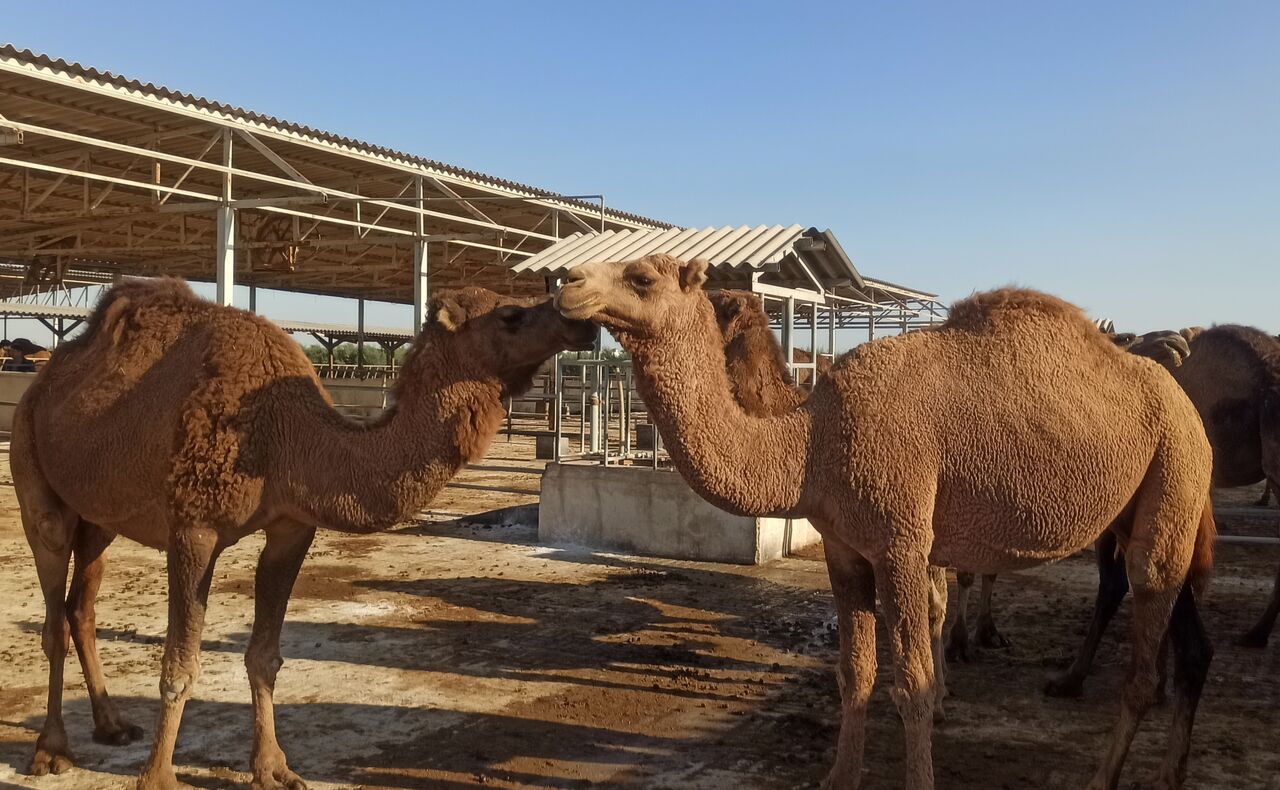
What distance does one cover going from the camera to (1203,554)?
481 centimetres

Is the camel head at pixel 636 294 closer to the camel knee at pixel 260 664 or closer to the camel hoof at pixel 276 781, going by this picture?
the camel knee at pixel 260 664

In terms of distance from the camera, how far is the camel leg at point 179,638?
424cm

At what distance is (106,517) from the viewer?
4.74m

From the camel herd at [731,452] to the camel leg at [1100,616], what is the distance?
3.95 feet

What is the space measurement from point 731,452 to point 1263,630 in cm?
566

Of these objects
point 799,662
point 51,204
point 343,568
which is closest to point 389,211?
point 51,204

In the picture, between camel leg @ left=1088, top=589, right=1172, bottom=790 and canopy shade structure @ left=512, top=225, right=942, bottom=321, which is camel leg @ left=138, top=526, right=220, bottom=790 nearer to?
camel leg @ left=1088, top=589, right=1172, bottom=790

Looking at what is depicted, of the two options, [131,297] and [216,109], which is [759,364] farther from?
[216,109]

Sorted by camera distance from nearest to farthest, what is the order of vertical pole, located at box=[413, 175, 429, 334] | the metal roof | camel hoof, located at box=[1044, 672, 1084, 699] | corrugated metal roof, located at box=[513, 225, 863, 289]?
1. camel hoof, located at box=[1044, 672, 1084, 699]
2. corrugated metal roof, located at box=[513, 225, 863, 289]
3. vertical pole, located at box=[413, 175, 429, 334]
4. the metal roof

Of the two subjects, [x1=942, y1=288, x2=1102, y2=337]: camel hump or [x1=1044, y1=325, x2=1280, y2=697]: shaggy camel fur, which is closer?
[x1=942, y1=288, x2=1102, y2=337]: camel hump

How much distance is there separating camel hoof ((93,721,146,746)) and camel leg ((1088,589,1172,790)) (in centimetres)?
494

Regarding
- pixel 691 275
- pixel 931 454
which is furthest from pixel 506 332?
pixel 931 454

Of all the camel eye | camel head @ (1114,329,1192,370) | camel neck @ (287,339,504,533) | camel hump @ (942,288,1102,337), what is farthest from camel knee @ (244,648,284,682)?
camel head @ (1114,329,1192,370)

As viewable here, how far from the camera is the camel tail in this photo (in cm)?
479
